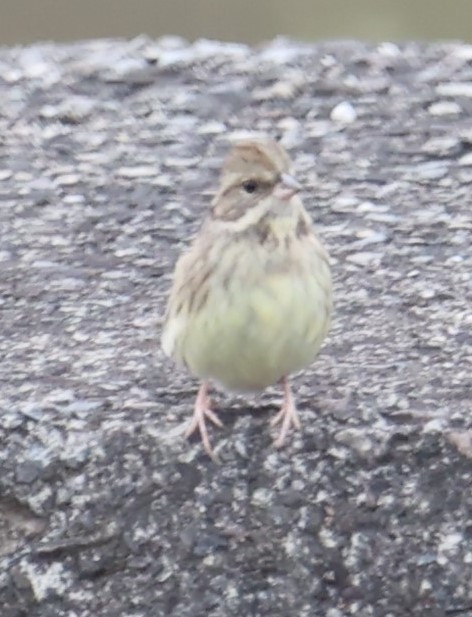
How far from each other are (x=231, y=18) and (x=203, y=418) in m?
4.89

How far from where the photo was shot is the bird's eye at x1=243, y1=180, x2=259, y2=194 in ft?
7.45

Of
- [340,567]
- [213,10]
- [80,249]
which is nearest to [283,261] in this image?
[340,567]

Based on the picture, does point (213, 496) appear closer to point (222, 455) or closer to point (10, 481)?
point (222, 455)

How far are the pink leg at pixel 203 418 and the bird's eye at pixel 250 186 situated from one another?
271 millimetres

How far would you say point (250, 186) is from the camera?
228 cm

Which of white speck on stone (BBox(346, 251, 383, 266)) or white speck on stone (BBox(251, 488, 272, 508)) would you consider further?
white speck on stone (BBox(346, 251, 383, 266))

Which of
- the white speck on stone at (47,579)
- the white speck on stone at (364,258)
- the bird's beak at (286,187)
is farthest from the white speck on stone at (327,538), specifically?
the white speck on stone at (364,258)

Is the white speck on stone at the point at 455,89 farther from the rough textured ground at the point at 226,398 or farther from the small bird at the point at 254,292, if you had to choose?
the small bird at the point at 254,292

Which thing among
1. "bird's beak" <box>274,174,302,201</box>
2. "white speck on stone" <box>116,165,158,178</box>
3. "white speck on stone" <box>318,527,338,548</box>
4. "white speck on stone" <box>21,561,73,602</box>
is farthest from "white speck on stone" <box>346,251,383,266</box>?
"white speck on stone" <box>21,561,73,602</box>

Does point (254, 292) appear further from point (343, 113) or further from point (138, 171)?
point (343, 113)

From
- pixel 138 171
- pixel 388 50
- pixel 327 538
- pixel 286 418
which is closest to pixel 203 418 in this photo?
pixel 286 418

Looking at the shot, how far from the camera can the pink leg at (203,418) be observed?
2.25 m

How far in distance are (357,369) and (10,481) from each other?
1.81 ft

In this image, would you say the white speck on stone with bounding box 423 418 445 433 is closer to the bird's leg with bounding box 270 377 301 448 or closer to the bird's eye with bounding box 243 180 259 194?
the bird's leg with bounding box 270 377 301 448
